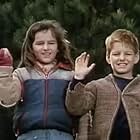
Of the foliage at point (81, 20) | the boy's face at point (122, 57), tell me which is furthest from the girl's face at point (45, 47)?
the foliage at point (81, 20)

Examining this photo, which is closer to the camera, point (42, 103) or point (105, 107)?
point (42, 103)

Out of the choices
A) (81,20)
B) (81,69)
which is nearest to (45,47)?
(81,69)

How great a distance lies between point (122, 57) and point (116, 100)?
25cm

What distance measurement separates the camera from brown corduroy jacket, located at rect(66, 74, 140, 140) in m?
3.71

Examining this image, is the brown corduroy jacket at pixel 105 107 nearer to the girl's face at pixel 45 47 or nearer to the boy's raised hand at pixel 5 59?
the girl's face at pixel 45 47

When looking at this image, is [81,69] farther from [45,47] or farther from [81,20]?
[81,20]

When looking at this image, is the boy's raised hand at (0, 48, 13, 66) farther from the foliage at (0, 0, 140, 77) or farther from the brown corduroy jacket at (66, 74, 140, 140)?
the foliage at (0, 0, 140, 77)

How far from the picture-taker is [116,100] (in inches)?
147

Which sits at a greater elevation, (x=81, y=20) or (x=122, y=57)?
(x=81, y=20)

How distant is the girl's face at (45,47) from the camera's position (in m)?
3.63

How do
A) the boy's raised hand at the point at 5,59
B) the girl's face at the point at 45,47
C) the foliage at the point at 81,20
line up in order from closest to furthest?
the boy's raised hand at the point at 5,59
the girl's face at the point at 45,47
the foliage at the point at 81,20

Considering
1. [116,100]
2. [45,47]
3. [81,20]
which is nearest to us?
[45,47]

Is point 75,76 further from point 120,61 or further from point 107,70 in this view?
point 107,70

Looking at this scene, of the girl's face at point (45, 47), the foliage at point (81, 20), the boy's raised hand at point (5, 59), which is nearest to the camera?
the boy's raised hand at point (5, 59)
